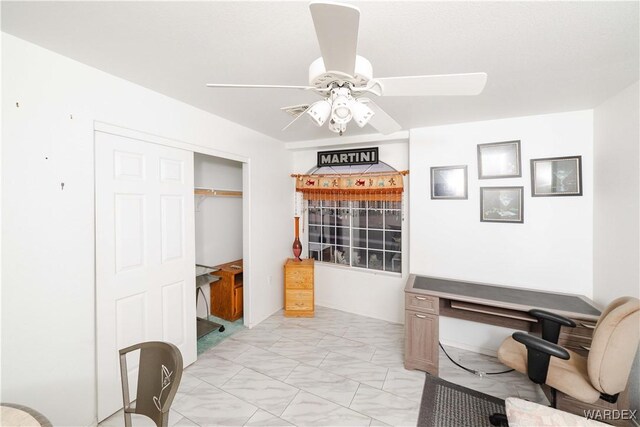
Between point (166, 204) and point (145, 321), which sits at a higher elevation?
point (166, 204)

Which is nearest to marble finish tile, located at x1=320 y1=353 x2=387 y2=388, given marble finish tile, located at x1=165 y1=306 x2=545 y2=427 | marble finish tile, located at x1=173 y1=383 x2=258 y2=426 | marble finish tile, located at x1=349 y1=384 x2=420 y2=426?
marble finish tile, located at x1=165 y1=306 x2=545 y2=427

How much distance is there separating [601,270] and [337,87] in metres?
2.87

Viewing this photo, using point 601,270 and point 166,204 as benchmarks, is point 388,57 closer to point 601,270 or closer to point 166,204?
point 166,204

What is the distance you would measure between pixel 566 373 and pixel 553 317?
41cm

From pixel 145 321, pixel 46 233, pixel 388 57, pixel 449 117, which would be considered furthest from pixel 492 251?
pixel 46 233

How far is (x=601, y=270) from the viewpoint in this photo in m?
2.26

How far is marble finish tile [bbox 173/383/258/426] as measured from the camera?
6.09 ft

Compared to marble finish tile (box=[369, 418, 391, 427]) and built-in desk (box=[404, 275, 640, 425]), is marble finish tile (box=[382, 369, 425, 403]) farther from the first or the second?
→ marble finish tile (box=[369, 418, 391, 427])

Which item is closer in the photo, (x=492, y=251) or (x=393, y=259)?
(x=492, y=251)

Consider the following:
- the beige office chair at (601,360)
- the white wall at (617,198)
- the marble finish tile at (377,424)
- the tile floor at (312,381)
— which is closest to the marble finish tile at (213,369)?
the tile floor at (312,381)

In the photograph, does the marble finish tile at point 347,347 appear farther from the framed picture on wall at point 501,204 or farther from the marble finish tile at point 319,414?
the framed picture on wall at point 501,204

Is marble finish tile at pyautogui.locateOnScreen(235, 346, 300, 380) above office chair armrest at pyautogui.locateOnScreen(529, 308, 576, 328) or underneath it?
underneath

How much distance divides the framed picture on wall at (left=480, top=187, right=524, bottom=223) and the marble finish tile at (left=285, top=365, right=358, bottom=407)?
2.19 metres

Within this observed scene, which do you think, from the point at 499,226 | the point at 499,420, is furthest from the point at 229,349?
the point at 499,226
